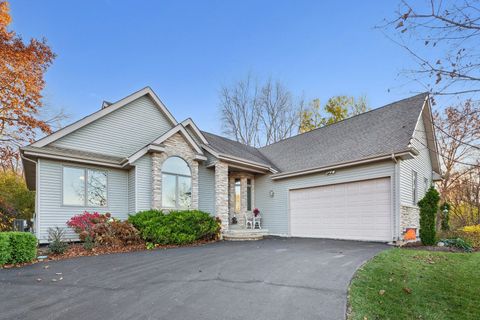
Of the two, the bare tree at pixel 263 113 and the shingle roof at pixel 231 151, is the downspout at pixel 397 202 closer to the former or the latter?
the shingle roof at pixel 231 151

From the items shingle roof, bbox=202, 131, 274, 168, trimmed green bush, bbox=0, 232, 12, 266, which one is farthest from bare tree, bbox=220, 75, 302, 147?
trimmed green bush, bbox=0, 232, 12, 266

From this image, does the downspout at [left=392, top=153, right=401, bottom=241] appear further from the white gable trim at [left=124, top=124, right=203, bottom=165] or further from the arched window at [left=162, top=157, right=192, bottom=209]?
the arched window at [left=162, top=157, right=192, bottom=209]

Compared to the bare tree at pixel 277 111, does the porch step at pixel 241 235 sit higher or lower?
lower

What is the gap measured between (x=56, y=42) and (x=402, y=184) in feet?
70.1

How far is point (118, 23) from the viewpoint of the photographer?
53.5 feet

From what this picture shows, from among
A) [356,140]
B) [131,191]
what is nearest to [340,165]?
[356,140]

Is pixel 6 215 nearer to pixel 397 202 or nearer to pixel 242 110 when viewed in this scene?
pixel 397 202

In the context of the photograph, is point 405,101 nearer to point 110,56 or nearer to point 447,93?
point 447,93

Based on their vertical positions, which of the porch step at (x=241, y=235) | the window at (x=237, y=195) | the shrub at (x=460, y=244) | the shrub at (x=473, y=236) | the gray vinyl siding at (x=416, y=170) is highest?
the gray vinyl siding at (x=416, y=170)

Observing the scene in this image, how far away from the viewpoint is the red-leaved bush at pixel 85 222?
9336 mm

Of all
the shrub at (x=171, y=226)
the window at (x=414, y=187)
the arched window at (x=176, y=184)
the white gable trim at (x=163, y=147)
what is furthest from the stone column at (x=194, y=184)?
the window at (x=414, y=187)

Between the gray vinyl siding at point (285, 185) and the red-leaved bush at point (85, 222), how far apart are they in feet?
25.4

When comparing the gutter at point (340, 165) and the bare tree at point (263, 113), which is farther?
the bare tree at point (263, 113)

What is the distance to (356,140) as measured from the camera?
12688 mm
